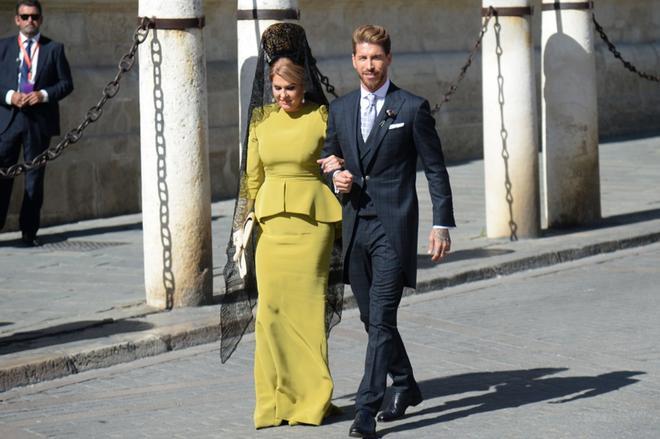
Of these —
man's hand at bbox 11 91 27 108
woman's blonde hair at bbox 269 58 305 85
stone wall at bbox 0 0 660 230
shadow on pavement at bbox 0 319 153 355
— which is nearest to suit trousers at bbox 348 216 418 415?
woman's blonde hair at bbox 269 58 305 85

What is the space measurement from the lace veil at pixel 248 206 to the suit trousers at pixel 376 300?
345mm

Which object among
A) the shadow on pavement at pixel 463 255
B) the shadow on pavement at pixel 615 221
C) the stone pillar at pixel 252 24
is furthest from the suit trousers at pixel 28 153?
the shadow on pavement at pixel 615 221

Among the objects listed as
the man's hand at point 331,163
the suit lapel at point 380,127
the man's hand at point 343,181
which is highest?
the suit lapel at point 380,127

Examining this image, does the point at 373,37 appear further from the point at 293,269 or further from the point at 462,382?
the point at 462,382

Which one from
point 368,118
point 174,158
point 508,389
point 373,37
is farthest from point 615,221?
point 373,37

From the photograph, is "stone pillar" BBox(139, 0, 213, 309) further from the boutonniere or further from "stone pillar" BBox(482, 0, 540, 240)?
"stone pillar" BBox(482, 0, 540, 240)

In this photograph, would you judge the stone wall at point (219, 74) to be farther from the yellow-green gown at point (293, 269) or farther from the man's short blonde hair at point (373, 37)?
the man's short blonde hair at point (373, 37)

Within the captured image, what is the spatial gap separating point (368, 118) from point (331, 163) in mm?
274

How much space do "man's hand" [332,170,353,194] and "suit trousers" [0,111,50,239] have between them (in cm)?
597

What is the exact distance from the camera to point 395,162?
22.9 ft

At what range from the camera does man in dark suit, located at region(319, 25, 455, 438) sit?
6902 mm

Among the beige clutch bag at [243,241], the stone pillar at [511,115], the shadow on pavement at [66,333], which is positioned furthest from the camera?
the stone pillar at [511,115]

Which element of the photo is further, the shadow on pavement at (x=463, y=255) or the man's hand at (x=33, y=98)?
the man's hand at (x=33, y=98)

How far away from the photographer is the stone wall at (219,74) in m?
13.9
